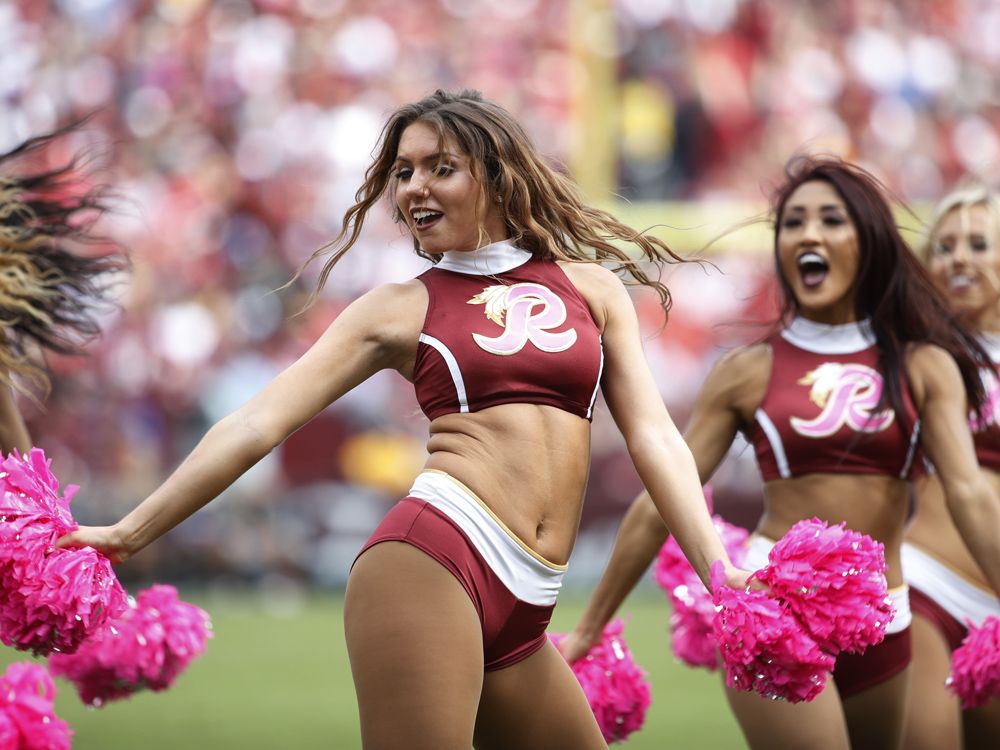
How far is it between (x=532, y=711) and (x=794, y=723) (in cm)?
85

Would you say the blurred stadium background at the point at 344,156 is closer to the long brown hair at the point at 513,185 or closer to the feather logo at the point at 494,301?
the long brown hair at the point at 513,185

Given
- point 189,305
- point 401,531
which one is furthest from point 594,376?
point 189,305

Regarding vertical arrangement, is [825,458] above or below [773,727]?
above

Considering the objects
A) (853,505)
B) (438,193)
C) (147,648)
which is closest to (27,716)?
(147,648)

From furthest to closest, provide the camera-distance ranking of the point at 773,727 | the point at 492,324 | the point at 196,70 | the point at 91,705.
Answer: the point at 196,70 < the point at 91,705 < the point at 773,727 < the point at 492,324

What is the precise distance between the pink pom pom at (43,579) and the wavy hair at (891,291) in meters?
2.24

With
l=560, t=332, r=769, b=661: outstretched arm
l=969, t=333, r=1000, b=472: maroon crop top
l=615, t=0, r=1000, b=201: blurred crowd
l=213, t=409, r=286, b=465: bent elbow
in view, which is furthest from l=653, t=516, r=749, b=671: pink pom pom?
l=615, t=0, r=1000, b=201: blurred crowd

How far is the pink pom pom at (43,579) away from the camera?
296 cm

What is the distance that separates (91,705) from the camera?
4004mm

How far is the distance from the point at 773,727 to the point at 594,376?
1.08 m

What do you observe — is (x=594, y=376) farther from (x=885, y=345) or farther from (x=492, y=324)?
(x=885, y=345)

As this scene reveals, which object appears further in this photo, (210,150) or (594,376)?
(210,150)

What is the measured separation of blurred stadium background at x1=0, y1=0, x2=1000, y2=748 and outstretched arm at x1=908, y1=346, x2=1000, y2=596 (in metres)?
7.06

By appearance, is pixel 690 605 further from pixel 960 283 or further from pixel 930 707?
pixel 960 283
